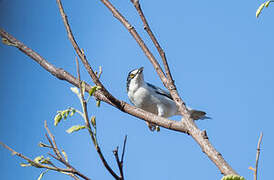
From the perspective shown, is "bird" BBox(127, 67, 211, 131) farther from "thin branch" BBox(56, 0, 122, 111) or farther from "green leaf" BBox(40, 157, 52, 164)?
"green leaf" BBox(40, 157, 52, 164)

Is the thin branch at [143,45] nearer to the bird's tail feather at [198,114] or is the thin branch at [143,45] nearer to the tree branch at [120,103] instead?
the tree branch at [120,103]

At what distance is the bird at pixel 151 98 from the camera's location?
11.9 feet

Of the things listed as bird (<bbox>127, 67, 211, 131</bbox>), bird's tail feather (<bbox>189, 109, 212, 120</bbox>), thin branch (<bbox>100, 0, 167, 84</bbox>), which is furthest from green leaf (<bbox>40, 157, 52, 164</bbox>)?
bird's tail feather (<bbox>189, 109, 212, 120</bbox>)

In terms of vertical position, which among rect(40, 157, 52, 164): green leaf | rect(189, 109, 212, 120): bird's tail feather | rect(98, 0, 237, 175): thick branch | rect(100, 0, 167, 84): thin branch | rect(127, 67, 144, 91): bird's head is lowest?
rect(40, 157, 52, 164): green leaf

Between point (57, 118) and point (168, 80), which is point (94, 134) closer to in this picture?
point (57, 118)

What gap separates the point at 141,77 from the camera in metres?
4.06

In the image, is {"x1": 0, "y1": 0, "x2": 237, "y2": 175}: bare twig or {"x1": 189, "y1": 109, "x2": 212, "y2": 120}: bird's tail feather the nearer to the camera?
{"x1": 0, "y1": 0, "x2": 237, "y2": 175}: bare twig

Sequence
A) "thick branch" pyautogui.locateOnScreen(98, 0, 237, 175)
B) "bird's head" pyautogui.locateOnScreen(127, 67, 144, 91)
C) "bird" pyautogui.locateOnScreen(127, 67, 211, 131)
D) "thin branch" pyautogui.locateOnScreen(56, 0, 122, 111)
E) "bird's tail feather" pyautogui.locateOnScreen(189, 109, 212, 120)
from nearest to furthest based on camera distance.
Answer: "thick branch" pyautogui.locateOnScreen(98, 0, 237, 175) < "thin branch" pyautogui.locateOnScreen(56, 0, 122, 111) < "bird" pyautogui.locateOnScreen(127, 67, 211, 131) < "bird's tail feather" pyautogui.locateOnScreen(189, 109, 212, 120) < "bird's head" pyautogui.locateOnScreen(127, 67, 144, 91)

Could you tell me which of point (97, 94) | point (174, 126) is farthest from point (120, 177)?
point (97, 94)

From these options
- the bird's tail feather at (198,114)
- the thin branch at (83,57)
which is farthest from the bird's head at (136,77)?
the thin branch at (83,57)

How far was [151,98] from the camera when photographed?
367cm

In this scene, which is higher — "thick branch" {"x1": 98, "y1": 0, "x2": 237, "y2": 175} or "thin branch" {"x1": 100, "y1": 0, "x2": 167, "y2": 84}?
"thin branch" {"x1": 100, "y1": 0, "x2": 167, "y2": 84}

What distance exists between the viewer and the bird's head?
398 cm

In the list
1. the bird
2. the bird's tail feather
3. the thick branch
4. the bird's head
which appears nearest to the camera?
the thick branch
